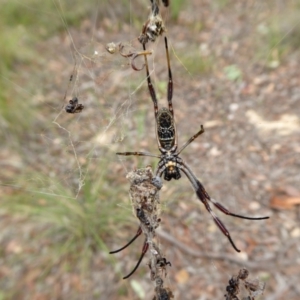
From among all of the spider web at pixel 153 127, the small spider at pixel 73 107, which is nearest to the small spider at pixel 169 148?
the small spider at pixel 73 107

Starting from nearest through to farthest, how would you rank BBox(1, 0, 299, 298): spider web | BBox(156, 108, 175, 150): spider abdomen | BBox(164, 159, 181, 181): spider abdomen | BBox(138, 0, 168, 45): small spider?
BBox(138, 0, 168, 45): small spider, BBox(156, 108, 175, 150): spider abdomen, BBox(164, 159, 181, 181): spider abdomen, BBox(1, 0, 299, 298): spider web

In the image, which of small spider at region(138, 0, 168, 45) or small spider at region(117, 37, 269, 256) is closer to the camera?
small spider at region(138, 0, 168, 45)

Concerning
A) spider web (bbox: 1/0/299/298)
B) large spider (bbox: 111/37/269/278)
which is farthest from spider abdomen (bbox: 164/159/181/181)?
spider web (bbox: 1/0/299/298)

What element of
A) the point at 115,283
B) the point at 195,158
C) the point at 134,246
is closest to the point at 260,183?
the point at 195,158

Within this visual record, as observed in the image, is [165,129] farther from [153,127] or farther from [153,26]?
[153,127]

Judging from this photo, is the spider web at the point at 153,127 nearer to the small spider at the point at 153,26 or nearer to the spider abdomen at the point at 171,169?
the spider abdomen at the point at 171,169

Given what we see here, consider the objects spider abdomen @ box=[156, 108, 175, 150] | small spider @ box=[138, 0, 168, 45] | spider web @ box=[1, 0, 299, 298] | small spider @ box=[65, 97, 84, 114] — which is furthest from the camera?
spider web @ box=[1, 0, 299, 298]

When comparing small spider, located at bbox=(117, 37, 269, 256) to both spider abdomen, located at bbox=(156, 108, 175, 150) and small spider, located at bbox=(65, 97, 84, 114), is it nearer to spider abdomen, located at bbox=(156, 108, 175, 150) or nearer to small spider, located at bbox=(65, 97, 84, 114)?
spider abdomen, located at bbox=(156, 108, 175, 150)

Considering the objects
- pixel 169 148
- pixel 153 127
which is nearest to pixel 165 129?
pixel 169 148

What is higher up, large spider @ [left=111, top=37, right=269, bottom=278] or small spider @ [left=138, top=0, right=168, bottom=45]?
small spider @ [left=138, top=0, right=168, bottom=45]
